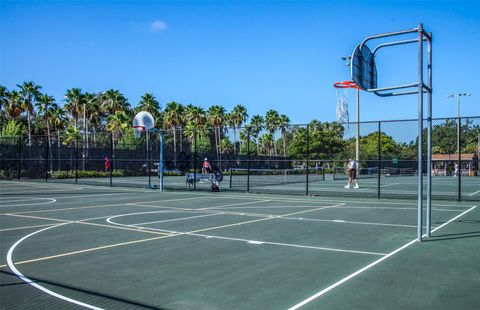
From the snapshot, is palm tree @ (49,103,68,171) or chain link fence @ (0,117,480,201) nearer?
chain link fence @ (0,117,480,201)

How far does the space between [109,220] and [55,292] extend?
21.2 feet

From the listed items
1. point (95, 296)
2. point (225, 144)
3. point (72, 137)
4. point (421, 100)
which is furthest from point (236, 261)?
point (225, 144)

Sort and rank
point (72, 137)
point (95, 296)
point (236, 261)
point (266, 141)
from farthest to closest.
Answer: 1. point (266, 141)
2. point (72, 137)
3. point (236, 261)
4. point (95, 296)

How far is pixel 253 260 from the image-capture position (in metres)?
6.91

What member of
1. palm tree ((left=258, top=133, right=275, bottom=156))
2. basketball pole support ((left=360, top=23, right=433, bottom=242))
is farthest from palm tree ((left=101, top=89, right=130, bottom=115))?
basketball pole support ((left=360, top=23, right=433, bottom=242))

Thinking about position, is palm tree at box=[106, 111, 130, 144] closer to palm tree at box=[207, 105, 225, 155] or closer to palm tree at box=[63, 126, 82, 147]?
palm tree at box=[63, 126, 82, 147]

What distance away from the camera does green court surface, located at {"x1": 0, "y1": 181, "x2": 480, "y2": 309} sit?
4984mm

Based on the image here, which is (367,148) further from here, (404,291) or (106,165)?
(404,291)

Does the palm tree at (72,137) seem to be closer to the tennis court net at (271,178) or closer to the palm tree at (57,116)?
the palm tree at (57,116)

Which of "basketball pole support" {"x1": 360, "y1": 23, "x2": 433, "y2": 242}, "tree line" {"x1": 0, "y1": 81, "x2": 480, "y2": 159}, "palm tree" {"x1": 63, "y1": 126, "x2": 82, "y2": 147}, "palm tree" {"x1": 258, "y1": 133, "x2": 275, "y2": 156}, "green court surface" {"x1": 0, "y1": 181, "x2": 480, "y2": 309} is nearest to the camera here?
"green court surface" {"x1": 0, "y1": 181, "x2": 480, "y2": 309}

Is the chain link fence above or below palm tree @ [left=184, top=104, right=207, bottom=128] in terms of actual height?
below

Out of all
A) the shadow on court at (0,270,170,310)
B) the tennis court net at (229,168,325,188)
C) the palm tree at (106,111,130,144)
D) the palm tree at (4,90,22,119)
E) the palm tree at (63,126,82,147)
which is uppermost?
the palm tree at (4,90,22,119)

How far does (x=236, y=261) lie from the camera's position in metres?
6.84

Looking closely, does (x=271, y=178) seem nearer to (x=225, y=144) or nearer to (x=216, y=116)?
(x=225, y=144)
